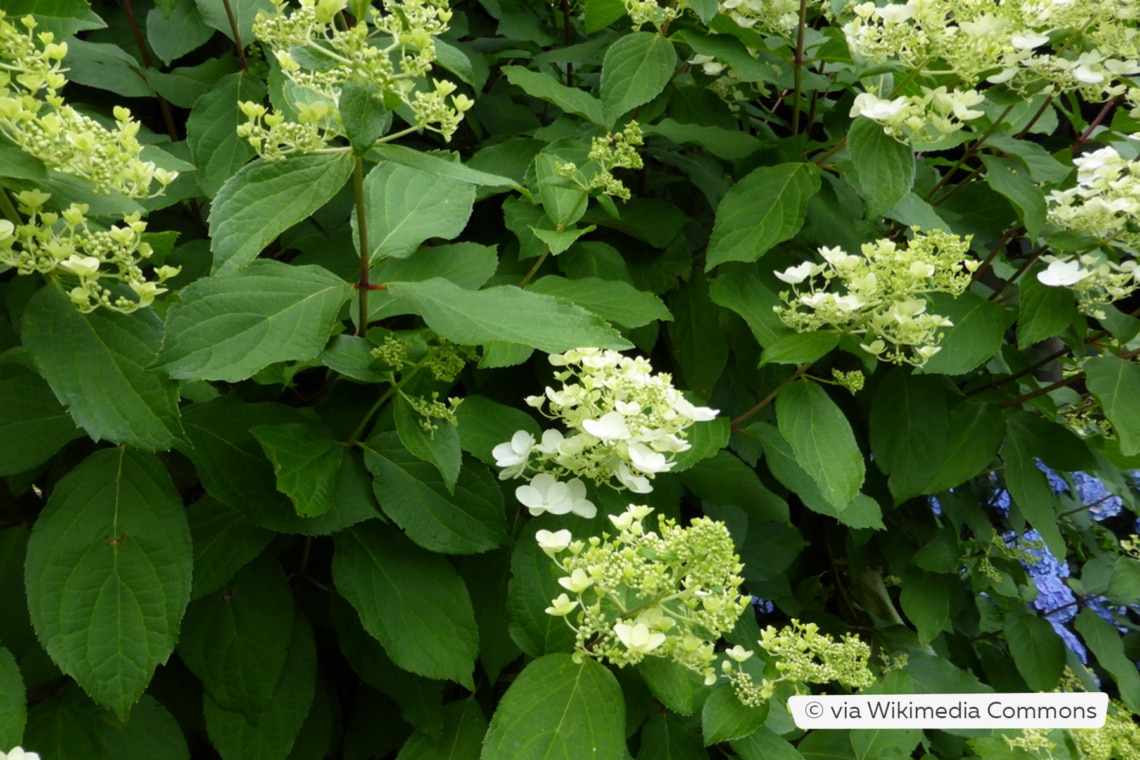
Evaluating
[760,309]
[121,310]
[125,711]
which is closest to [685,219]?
[760,309]

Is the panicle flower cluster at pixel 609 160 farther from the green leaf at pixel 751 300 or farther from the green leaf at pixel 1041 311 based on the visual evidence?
the green leaf at pixel 1041 311

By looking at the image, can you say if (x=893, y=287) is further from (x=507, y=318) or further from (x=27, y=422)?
(x=27, y=422)

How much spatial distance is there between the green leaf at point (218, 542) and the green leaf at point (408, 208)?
1.46 feet

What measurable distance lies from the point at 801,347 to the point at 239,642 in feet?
3.25

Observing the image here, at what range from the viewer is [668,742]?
1275mm

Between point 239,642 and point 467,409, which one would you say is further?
point 467,409

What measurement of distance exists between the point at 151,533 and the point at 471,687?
49cm

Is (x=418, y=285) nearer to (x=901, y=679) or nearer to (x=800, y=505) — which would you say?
(x=901, y=679)

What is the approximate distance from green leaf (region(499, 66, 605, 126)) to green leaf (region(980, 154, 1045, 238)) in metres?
0.83

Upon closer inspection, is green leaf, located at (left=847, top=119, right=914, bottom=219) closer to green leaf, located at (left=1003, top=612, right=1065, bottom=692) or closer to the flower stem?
the flower stem

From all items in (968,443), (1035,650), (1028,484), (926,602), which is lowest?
(1035,650)

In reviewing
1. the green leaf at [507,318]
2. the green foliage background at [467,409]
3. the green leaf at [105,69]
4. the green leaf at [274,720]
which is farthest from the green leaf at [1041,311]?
the green leaf at [105,69]

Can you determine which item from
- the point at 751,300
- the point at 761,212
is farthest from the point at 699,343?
the point at 761,212

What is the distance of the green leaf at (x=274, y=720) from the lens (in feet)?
4.13
